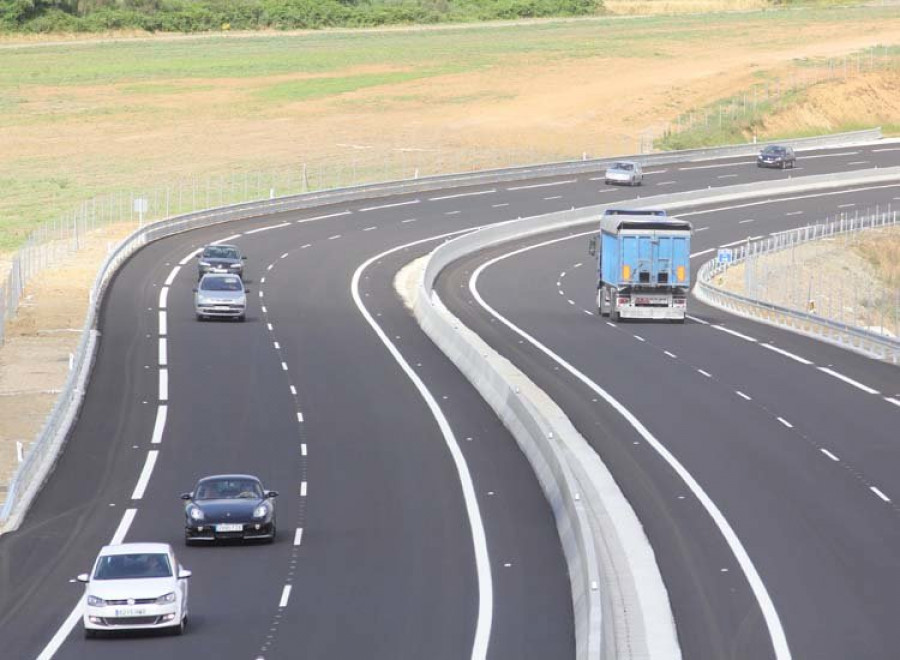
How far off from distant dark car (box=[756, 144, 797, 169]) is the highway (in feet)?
158

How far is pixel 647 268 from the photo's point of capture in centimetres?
5984

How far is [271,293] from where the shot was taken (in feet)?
227

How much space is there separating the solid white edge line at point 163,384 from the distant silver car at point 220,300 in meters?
10.2

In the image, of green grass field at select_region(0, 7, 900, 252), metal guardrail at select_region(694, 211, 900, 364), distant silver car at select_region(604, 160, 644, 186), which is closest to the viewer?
metal guardrail at select_region(694, 211, 900, 364)

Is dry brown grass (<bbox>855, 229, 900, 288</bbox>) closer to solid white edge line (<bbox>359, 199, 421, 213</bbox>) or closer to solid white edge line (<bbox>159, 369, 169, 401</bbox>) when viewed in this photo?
solid white edge line (<bbox>359, 199, 421, 213</bbox>)

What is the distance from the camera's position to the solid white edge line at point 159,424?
40.1 meters

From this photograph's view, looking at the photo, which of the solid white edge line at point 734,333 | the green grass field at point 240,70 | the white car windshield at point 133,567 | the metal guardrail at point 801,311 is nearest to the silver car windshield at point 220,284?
the solid white edge line at point 734,333

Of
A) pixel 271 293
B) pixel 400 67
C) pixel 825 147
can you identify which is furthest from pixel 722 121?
pixel 271 293

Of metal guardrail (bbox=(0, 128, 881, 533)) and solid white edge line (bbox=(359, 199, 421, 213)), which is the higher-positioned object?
metal guardrail (bbox=(0, 128, 881, 533))

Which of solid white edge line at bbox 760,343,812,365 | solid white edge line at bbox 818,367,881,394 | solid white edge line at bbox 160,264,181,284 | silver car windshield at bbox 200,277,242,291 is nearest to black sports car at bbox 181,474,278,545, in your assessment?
solid white edge line at bbox 818,367,881,394

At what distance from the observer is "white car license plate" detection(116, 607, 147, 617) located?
23.2 metres

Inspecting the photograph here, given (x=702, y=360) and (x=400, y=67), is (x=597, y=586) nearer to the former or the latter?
(x=702, y=360)

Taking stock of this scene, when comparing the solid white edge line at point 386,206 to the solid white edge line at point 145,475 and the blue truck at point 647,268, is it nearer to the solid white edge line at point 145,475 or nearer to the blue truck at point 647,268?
the blue truck at point 647,268

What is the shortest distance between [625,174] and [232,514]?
78424 mm
